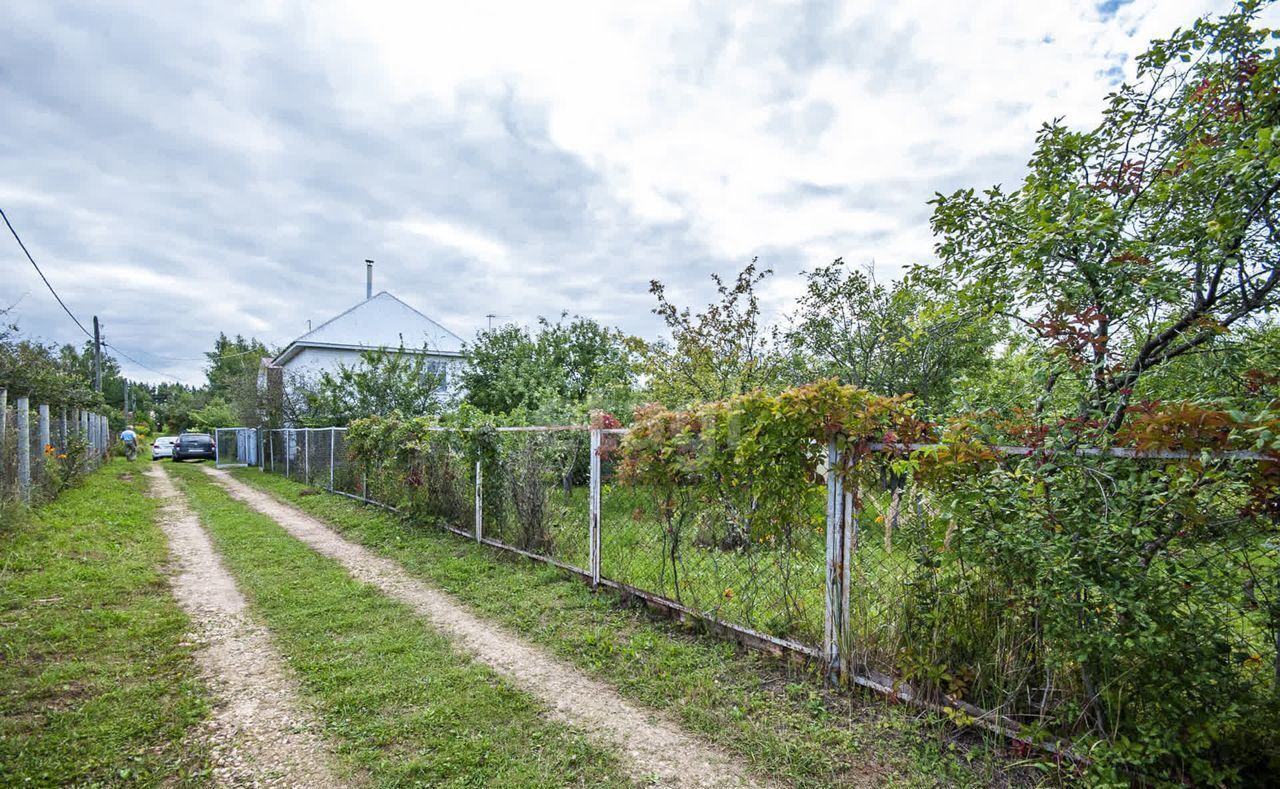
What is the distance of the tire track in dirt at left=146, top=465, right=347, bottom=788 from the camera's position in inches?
99.5

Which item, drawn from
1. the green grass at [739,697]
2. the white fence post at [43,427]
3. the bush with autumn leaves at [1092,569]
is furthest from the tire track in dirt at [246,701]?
the white fence post at [43,427]

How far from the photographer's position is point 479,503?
6.98m

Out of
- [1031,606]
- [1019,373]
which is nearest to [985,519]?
[1031,606]

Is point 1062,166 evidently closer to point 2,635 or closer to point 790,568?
point 790,568

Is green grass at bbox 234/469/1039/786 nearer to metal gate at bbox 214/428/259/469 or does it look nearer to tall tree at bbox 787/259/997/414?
tall tree at bbox 787/259/997/414

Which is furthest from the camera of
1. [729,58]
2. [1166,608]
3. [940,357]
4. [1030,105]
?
[940,357]

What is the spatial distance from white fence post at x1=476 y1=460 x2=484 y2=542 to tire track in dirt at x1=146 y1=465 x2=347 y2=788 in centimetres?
253

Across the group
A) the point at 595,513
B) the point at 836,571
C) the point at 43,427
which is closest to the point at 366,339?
the point at 43,427

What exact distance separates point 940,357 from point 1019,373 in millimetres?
6808

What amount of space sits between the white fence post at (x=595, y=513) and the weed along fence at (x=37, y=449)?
8380 millimetres

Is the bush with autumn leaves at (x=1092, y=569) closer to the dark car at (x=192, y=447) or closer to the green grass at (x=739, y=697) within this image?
the green grass at (x=739, y=697)

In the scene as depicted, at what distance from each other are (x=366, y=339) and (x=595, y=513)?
886 inches

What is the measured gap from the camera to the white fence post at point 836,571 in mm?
3174

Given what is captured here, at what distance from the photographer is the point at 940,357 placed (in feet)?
30.4
